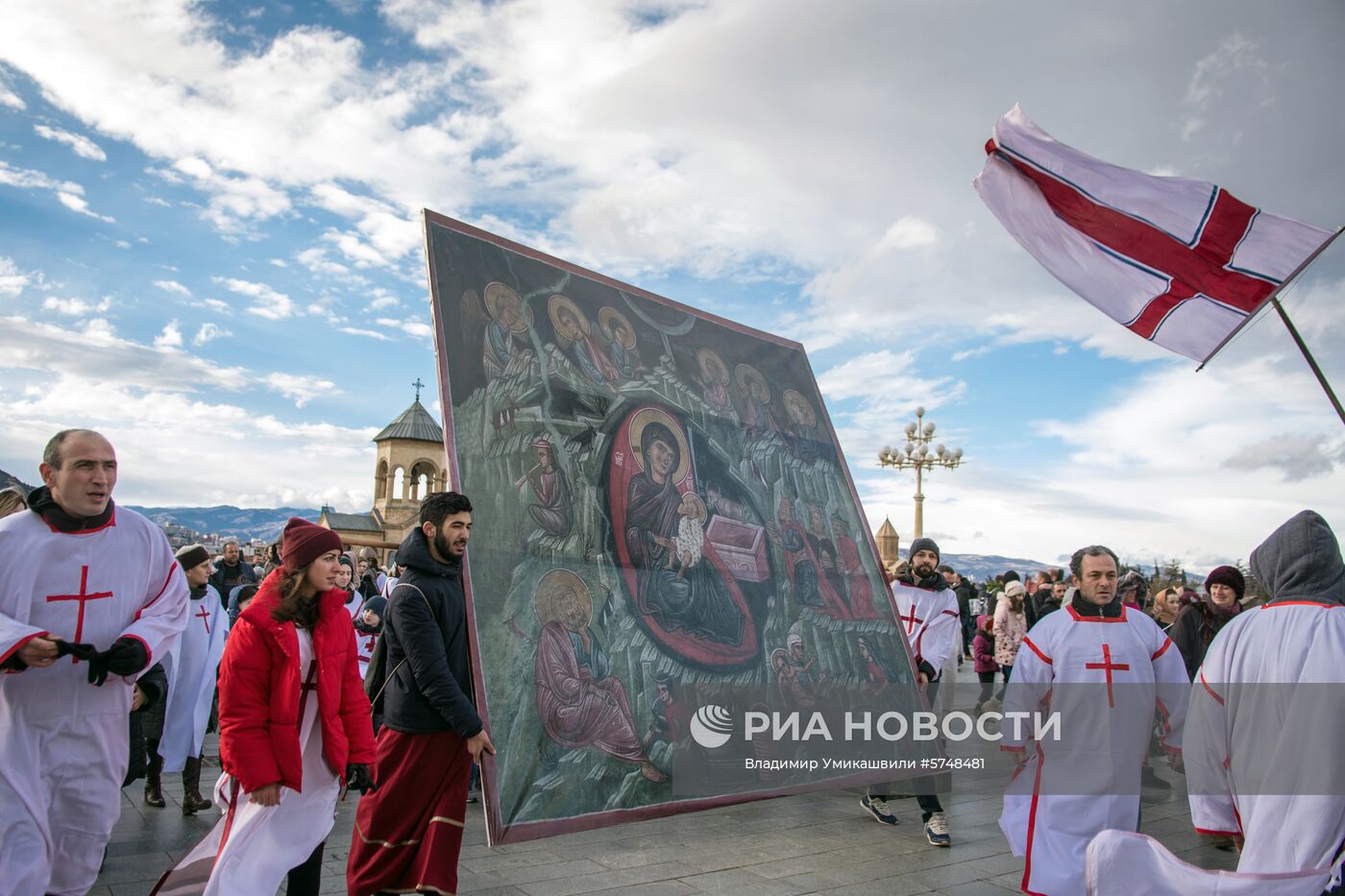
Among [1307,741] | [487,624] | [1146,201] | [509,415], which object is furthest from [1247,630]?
[509,415]

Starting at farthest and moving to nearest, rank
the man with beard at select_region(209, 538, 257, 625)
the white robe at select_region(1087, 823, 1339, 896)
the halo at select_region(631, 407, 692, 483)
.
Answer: the man with beard at select_region(209, 538, 257, 625)
the halo at select_region(631, 407, 692, 483)
the white robe at select_region(1087, 823, 1339, 896)

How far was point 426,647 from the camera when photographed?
441 cm

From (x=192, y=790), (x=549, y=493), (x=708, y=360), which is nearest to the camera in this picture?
(x=549, y=493)

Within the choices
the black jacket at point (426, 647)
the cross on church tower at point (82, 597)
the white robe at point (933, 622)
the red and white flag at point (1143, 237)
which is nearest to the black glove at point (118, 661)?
the cross on church tower at point (82, 597)

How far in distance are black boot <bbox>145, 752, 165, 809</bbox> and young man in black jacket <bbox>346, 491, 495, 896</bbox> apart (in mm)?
3127

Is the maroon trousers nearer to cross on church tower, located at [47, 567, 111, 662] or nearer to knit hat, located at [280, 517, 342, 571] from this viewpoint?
knit hat, located at [280, 517, 342, 571]

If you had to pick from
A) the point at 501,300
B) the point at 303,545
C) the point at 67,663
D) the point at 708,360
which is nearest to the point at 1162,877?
the point at 303,545

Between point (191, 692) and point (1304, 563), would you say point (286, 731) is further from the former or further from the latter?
point (1304, 563)

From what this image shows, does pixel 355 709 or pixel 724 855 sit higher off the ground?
pixel 355 709

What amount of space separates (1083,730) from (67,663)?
4.80 meters

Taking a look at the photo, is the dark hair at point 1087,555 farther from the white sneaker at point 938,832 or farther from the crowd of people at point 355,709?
the white sneaker at point 938,832

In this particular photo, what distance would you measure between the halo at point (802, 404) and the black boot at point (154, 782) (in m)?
5.92

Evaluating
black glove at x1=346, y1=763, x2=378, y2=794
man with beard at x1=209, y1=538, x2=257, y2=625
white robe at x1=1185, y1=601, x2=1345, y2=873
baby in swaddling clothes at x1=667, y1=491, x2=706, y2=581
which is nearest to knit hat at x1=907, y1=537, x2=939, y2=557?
baby in swaddling clothes at x1=667, y1=491, x2=706, y2=581

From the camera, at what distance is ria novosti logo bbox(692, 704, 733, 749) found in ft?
21.1
